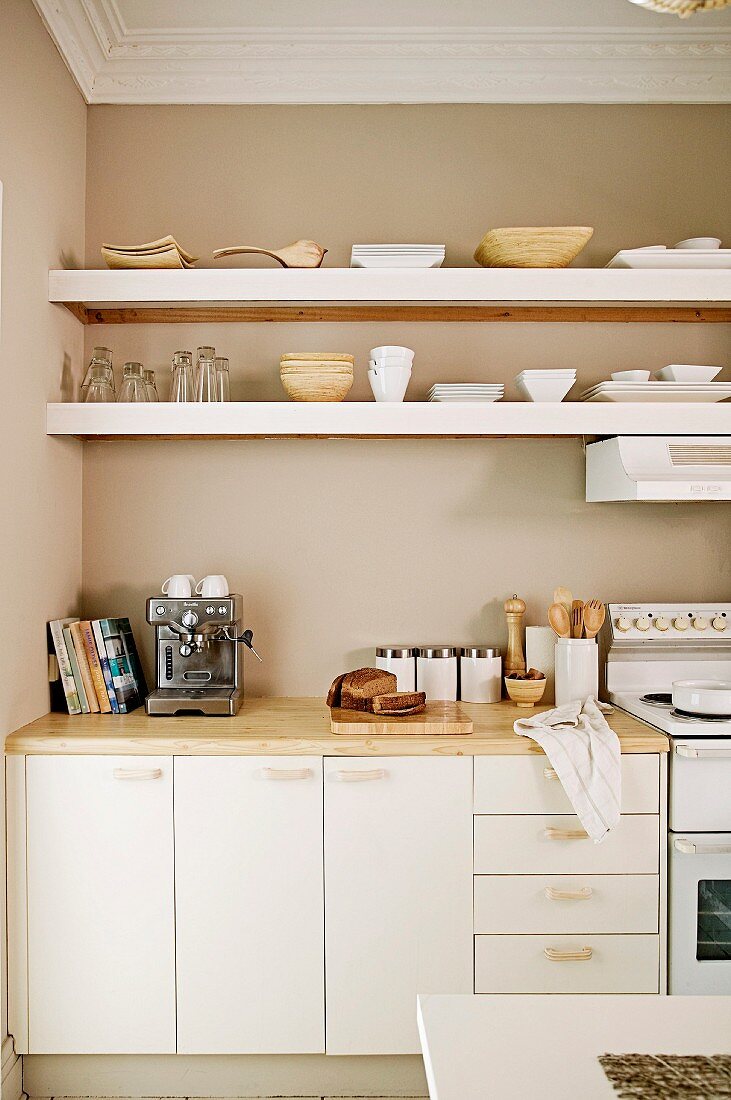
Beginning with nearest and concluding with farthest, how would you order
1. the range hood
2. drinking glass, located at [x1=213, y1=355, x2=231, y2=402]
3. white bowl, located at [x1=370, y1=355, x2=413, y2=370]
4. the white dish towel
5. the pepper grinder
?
the white dish towel
the range hood
white bowl, located at [x1=370, y1=355, x2=413, y2=370]
drinking glass, located at [x1=213, y1=355, x2=231, y2=402]
the pepper grinder

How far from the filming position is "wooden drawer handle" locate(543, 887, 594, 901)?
2299 mm

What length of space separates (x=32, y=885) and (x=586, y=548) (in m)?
1.90

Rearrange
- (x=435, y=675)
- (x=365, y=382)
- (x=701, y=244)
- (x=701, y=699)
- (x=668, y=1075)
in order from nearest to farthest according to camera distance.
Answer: (x=668, y=1075), (x=701, y=699), (x=701, y=244), (x=435, y=675), (x=365, y=382)

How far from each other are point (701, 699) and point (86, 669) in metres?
1.73

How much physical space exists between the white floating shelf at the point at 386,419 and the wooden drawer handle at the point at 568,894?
125 cm

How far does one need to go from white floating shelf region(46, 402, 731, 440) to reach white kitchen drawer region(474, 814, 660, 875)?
1.08m

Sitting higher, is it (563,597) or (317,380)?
(317,380)

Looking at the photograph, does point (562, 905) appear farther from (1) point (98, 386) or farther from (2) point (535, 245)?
(1) point (98, 386)

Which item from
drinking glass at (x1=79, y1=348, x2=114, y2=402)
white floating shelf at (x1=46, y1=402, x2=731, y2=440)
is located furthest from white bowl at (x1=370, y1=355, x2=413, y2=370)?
drinking glass at (x1=79, y1=348, x2=114, y2=402)

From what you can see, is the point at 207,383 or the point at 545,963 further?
the point at 207,383

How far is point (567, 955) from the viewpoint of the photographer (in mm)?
2301

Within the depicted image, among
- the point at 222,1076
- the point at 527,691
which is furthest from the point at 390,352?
the point at 222,1076

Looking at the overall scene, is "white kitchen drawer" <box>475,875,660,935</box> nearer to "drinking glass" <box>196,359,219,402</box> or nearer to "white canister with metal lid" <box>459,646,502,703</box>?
"white canister with metal lid" <box>459,646,502,703</box>

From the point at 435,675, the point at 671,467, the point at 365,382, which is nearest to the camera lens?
the point at 671,467
